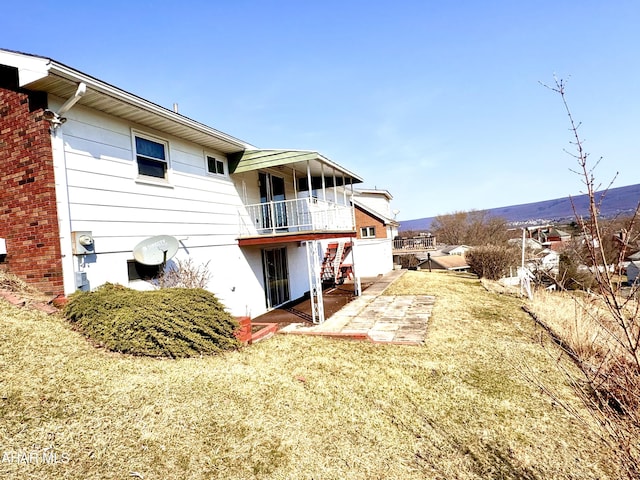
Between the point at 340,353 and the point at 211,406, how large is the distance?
2974mm

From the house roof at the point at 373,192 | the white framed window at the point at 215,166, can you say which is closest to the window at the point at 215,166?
the white framed window at the point at 215,166

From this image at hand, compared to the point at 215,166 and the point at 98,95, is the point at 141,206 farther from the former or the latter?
the point at 215,166

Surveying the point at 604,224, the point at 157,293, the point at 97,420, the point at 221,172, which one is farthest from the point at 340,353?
the point at 221,172

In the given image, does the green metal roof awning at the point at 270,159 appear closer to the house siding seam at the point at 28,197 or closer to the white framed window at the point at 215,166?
the white framed window at the point at 215,166

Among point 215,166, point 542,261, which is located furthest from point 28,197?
point 542,261

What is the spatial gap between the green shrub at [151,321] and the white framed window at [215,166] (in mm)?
4633

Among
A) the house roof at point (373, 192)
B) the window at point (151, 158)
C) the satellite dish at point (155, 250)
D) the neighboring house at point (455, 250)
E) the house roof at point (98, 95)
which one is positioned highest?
the house roof at point (373, 192)

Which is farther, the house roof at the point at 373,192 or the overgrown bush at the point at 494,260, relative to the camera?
the house roof at the point at 373,192

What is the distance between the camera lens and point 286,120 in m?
19.9

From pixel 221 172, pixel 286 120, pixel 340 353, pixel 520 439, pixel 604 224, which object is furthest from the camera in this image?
pixel 286 120

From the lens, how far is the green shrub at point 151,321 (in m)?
4.68

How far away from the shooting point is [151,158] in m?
7.41

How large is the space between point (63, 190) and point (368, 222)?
69.3 ft

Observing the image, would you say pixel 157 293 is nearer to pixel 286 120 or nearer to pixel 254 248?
pixel 254 248
